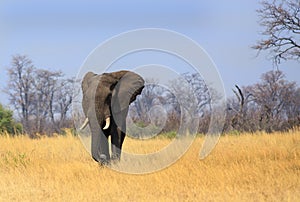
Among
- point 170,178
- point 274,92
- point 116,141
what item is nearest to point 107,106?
point 116,141

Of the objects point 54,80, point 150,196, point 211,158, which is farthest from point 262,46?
point 54,80

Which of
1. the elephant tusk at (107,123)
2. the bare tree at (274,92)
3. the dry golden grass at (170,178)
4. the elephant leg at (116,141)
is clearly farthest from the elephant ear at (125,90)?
the bare tree at (274,92)

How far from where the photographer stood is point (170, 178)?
31.2ft

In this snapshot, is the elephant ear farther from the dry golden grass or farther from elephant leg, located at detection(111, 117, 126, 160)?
the dry golden grass

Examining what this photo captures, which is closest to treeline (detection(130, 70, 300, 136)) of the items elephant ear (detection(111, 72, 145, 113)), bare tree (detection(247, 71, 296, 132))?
elephant ear (detection(111, 72, 145, 113))

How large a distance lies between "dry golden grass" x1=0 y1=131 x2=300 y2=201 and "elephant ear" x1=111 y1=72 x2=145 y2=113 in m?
1.49

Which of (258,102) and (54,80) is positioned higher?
(54,80)

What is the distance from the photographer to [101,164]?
11156 millimetres

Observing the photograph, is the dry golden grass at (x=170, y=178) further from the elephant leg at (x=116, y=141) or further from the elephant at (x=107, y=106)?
the elephant leg at (x=116, y=141)

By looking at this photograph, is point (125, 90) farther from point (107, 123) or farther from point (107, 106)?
point (107, 123)

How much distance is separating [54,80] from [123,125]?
36.0m

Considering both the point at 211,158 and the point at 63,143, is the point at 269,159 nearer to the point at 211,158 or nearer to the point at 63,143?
the point at 211,158

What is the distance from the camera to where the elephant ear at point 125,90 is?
40.3 ft

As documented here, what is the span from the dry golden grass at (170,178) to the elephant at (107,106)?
0.54 m
